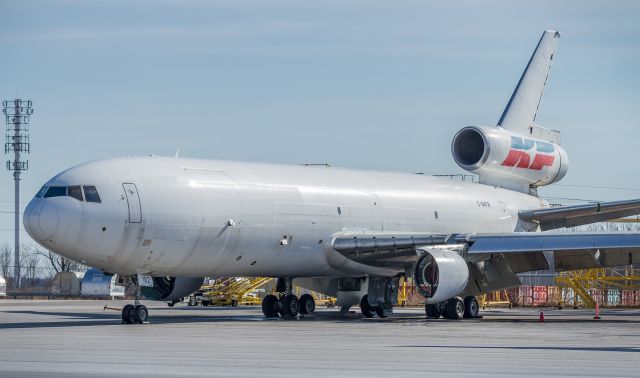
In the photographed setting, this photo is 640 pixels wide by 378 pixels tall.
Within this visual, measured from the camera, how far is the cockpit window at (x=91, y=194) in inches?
1244

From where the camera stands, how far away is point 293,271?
38.2 metres

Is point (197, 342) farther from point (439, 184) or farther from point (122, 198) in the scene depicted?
point (439, 184)

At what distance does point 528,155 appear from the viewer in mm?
47406

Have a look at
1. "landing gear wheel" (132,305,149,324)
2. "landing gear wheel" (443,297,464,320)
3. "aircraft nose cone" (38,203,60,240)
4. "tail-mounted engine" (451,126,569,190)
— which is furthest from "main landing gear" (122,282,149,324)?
"tail-mounted engine" (451,126,569,190)

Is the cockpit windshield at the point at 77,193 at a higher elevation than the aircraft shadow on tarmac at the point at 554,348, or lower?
higher

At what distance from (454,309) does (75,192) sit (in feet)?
44.3

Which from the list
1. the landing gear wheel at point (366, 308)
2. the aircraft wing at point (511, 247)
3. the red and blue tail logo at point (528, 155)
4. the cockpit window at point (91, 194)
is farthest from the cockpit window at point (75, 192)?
the red and blue tail logo at point (528, 155)

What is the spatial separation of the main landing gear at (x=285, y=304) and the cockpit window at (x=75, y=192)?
10.1 metres

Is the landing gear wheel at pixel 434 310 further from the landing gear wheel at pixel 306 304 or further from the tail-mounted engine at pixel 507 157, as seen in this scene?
the tail-mounted engine at pixel 507 157

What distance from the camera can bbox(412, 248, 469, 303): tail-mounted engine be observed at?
35.8m

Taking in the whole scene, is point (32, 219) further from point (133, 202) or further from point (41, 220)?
point (133, 202)

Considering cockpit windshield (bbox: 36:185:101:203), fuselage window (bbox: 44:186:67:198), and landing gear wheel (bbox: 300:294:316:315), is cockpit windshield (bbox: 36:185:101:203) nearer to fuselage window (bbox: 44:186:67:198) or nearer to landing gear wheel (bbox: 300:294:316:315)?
fuselage window (bbox: 44:186:67:198)

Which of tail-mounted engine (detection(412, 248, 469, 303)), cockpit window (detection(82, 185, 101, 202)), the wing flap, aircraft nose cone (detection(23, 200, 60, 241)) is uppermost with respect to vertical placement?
cockpit window (detection(82, 185, 101, 202))

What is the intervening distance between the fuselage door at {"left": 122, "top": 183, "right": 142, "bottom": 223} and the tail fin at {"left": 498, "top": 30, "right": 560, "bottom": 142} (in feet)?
66.0
